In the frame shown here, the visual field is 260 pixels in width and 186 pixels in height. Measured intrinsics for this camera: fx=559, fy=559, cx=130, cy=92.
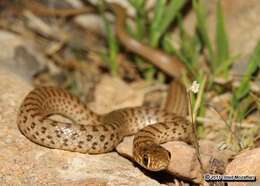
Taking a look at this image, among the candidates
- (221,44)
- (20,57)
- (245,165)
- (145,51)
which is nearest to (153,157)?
(245,165)

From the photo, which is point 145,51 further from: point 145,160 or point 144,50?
point 145,160

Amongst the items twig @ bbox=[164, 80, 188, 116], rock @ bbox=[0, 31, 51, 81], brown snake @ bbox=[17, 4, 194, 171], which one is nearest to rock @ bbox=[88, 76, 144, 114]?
twig @ bbox=[164, 80, 188, 116]

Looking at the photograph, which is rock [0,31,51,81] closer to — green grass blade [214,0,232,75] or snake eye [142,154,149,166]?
green grass blade [214,0,232,75]

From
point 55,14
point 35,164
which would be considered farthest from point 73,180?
point 55,14

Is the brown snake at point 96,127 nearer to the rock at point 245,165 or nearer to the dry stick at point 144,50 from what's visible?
the rock at point 245,165

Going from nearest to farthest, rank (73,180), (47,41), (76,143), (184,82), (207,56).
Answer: (73,180) → (76,143) → (184,82) → (207,56) → (47,41)

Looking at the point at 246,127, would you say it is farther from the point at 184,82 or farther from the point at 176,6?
the point at 176,6
